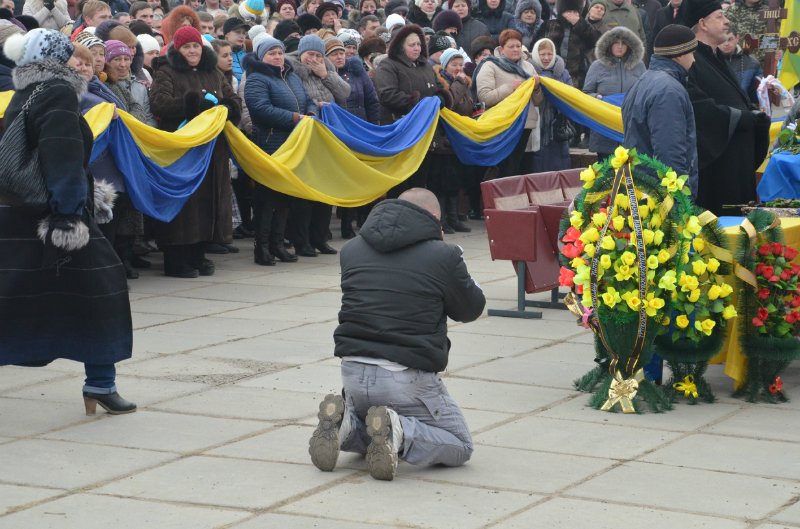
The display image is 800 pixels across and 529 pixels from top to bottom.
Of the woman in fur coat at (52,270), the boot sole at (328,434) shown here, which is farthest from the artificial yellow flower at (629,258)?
the woman in fur coat at (52,270)

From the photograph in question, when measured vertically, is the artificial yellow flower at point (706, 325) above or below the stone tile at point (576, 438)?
above

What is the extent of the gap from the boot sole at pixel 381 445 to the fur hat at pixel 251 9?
11.6m

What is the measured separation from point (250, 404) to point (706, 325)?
2.50 meters

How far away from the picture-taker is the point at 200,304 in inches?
438

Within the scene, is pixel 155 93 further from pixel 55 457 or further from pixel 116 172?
pixel 55 457

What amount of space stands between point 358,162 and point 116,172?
2968mm

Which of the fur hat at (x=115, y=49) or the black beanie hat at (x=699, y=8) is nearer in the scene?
the black beanie hat at (x=699, y=8)

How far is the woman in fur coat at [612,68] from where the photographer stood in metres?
15.0

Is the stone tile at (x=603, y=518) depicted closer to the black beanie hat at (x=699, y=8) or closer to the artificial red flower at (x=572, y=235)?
the artificial red flower at (x=572, y=235)

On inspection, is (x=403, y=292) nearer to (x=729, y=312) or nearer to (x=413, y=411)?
(x=413, y=411)

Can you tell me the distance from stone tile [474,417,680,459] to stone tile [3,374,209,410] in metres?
1.95

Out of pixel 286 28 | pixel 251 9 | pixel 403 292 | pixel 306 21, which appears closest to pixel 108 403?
pixel 403 292

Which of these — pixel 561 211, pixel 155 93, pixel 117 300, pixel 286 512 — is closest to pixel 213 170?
pixel 155 93

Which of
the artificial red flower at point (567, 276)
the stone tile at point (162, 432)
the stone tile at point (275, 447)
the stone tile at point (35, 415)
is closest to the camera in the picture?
the stone tile at point (275, 447)
